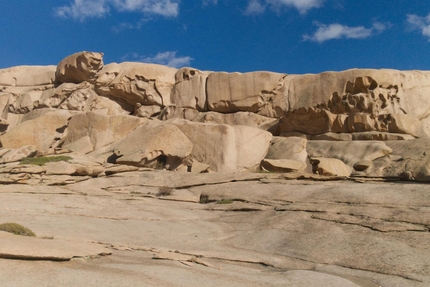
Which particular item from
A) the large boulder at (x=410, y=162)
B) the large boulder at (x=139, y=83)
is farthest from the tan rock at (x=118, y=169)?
the large boulder at (x=139, y=83)

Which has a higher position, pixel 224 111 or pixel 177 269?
pixel 224 111

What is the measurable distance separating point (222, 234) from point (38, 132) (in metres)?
15.6

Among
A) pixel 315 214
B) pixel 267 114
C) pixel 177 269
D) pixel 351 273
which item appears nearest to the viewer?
pixel 177 269

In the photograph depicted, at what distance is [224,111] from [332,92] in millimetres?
6908

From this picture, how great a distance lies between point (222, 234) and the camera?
873cm

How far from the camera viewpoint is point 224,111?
25.2 meters

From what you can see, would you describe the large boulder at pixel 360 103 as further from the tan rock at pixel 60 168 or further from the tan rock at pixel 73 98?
the tan rock at pixel 73 98

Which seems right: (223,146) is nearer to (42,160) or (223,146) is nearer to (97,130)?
(97,130)

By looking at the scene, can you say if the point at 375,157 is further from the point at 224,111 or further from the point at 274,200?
the point at 224,111

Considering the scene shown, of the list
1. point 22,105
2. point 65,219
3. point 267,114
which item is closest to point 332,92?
point 267,114

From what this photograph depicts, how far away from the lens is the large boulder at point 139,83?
84.6 feet

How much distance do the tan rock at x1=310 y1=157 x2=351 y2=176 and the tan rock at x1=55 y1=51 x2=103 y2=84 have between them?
16215 mm

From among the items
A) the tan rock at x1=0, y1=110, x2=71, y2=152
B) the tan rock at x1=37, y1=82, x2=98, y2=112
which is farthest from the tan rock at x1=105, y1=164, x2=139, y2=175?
the tan rock at x1=37, y1=82, x2=98, y2=112

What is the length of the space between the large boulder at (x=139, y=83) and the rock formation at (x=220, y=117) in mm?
67
